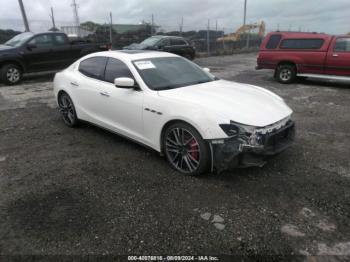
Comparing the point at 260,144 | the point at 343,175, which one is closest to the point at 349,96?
the point at 343,175

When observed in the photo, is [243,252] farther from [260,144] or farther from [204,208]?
[260,144]

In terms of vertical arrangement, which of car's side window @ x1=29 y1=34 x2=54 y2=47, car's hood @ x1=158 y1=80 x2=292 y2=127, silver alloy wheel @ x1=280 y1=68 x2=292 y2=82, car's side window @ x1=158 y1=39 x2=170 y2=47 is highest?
car's side window @ x1=29 y1=34 x2=54 y2=47

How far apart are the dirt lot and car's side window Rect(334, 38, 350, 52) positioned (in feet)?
17.6

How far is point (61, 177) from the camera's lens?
3.68 m

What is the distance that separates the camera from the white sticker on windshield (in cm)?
417

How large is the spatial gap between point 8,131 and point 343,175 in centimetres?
566

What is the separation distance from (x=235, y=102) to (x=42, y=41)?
9.80 m

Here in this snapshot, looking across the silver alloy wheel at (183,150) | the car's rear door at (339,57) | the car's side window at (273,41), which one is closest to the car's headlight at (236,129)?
the silver alloy wheel at (183,150)

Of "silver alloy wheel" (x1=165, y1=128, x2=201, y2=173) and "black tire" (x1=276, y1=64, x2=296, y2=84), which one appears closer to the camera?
"silver alloy wheel" (x1=165, y1=128, x2=201, y2=173)

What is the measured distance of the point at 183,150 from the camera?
3.61 m

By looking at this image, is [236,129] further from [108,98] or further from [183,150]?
[108,98]

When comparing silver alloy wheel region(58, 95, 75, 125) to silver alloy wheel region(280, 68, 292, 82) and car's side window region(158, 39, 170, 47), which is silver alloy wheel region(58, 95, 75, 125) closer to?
silver alloy wheel region(280, 68, 292, 82)

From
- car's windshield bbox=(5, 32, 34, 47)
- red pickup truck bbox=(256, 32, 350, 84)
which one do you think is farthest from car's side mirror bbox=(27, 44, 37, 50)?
red pickup truck bbox=(256, 32, 350, 84)

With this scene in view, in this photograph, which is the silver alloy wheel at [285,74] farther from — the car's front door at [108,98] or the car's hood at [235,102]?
the car's front door at [108,98]
